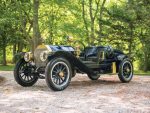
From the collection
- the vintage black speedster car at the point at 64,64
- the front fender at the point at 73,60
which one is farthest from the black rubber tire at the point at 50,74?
the front fender at the point at 73,60

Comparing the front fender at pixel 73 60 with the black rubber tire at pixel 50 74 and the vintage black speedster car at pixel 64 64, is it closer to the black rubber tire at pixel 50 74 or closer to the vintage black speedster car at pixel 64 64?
the vintage black speedster car at pixel 64 64

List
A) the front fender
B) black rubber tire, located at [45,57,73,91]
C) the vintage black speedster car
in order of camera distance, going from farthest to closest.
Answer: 1. the front fender
2. the vintage black speedster car
3. black rubber tire, located at [45,57,73,91]

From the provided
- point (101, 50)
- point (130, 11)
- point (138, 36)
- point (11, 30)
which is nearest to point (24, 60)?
point (101, 50)

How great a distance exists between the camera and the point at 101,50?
12453 mm

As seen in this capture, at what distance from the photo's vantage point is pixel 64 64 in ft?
35.4

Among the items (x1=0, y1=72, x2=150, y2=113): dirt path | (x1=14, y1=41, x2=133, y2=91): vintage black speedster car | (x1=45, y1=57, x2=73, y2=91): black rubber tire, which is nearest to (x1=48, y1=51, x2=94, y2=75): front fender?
(x1=14, y1=41, x2=133, y2=91): vintage black speedster car

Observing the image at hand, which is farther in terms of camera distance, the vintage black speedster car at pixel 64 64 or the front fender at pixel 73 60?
the front fender at pixel 73 60

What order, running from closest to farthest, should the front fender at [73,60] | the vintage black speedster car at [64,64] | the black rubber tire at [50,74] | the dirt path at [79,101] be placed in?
the dirt path at [79,101]
the black rubber tire at [50,74]
the vintage black speedster car at [64,64]
the front fender at [73,60]

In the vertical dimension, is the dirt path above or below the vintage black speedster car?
below

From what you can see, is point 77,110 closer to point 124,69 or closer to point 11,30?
point 124,69

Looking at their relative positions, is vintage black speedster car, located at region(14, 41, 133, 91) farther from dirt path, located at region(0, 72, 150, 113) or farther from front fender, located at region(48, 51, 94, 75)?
dirt path, located at region(0, 72, 150, 113)

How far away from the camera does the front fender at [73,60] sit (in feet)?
35.2

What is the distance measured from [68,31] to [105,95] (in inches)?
828

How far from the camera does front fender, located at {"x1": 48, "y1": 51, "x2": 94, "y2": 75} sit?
10.7 meters
